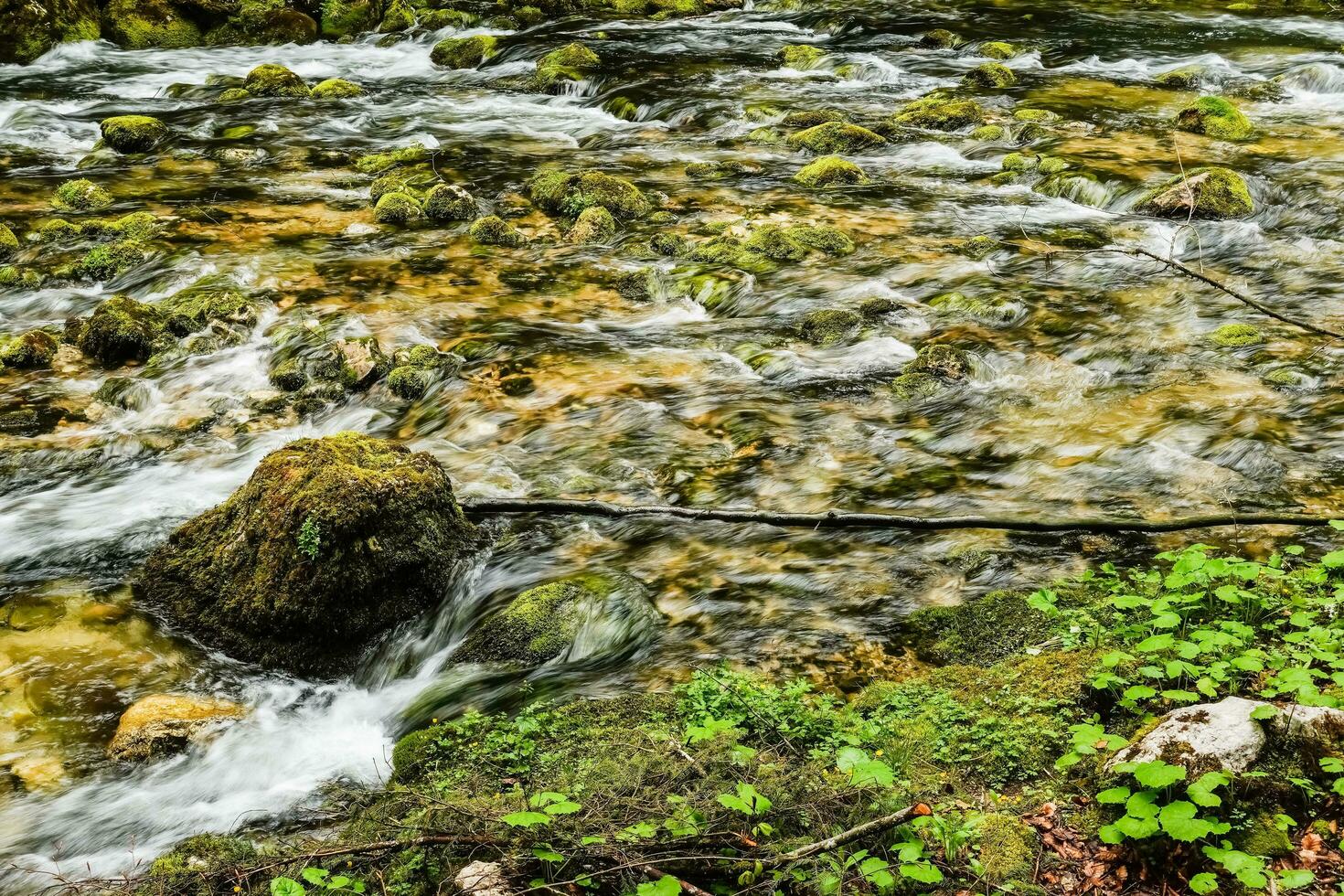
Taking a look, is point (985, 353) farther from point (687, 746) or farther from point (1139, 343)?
point (687, 746)

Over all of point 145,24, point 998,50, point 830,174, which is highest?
point 145,24

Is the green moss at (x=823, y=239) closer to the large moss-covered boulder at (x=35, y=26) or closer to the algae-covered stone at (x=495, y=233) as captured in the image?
the algae-covered stone at (x=495, y=233)

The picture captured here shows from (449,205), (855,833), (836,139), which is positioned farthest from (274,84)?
(855,833)

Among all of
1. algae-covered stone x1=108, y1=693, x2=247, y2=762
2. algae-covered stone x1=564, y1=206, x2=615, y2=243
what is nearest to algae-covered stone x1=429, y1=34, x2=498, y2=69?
algae-covered stone x1=564, y1=206, x2=615, y2=243

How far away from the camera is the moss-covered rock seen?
19.0m

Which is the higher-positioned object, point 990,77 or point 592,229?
point 990,77

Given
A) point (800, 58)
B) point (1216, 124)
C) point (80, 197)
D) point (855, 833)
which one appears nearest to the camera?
point (855, 833)

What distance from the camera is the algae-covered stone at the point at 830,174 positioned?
12.1m

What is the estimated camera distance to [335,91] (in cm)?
1662

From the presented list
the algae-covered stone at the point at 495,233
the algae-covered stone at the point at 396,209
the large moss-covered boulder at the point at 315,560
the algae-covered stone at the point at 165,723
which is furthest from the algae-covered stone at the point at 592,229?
the algae-covered stone at the point at 165,723

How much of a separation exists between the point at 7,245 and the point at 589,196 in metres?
6.04

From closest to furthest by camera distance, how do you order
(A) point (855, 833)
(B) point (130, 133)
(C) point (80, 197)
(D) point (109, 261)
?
(A) point (855, 833) → (D) point (109, 261) → (C) point (80, 197) → (B) point (130, 133)

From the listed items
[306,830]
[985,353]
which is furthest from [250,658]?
[985,353]

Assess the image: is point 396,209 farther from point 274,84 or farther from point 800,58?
point 800,58
